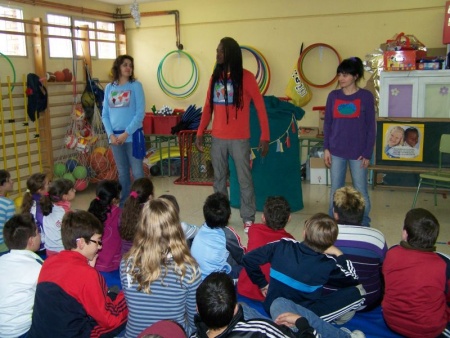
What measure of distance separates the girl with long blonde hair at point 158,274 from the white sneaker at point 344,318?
2.84 ft

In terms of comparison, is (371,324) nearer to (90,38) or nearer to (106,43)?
(90,38)

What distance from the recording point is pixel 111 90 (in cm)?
443

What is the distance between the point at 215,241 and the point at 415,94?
3.78 metres

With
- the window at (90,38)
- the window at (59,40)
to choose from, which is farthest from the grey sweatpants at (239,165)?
the window at (90,38)

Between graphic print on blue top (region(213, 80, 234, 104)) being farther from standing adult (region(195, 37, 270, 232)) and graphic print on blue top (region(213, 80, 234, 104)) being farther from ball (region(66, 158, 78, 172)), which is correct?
ball (region(66, 158, 78, 172))

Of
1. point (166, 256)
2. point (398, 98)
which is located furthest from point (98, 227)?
point (398, 98)

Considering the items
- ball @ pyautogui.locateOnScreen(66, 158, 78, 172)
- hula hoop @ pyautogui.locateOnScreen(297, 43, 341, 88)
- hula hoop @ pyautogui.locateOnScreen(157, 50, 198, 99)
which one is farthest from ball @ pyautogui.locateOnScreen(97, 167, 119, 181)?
hula hoop @ pyautogui.locateOnScreen(297, 43, 341, 88)

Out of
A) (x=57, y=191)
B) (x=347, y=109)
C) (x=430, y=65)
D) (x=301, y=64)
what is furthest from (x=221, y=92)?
(x=301, y=64)

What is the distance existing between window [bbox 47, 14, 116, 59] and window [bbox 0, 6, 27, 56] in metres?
0.40

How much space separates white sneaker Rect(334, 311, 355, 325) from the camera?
2414 millimetres

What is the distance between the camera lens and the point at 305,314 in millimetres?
2125

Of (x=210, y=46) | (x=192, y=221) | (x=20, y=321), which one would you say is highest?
(x=210, y=46)

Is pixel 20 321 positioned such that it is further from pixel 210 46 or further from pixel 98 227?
pixel 210 46

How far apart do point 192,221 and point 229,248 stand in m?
2.13
